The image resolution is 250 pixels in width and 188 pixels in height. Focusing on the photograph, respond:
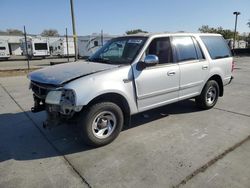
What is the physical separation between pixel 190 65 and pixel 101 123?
2.38 m

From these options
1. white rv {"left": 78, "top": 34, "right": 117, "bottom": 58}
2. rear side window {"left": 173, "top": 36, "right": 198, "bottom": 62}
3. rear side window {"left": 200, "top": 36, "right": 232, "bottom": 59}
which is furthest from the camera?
white rv {"left": 78, "top": 34, "right": 117, "bottom": 58}

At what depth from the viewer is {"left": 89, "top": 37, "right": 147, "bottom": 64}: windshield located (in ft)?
13.5

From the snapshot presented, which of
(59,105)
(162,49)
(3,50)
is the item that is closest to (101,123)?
(59,105)

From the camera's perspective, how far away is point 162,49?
448 cm

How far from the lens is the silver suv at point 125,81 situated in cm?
338

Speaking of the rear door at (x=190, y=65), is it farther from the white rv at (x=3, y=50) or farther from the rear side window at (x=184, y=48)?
the white rv at (x=3, y=50)

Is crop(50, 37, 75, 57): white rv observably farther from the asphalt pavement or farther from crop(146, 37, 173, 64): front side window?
crop(146, 37, 173, 64): front side window

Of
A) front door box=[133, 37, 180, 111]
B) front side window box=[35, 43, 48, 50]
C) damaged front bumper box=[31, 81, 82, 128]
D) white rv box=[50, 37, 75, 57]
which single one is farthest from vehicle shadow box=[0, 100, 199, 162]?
white rv box=[50, 37, 75, 57]

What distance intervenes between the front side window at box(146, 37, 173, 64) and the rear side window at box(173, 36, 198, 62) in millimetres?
181

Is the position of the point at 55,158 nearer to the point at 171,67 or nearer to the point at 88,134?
the point at 88,134

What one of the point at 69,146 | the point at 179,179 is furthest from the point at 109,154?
the point at 179,179

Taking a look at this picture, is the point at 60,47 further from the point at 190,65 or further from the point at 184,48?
the point at 190,65

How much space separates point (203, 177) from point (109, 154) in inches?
55.7

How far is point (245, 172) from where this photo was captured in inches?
115
